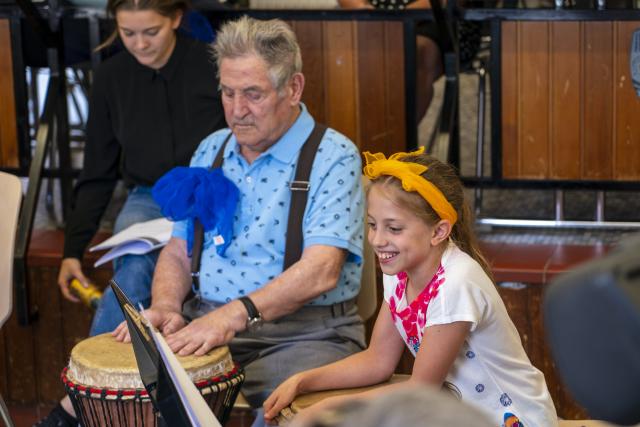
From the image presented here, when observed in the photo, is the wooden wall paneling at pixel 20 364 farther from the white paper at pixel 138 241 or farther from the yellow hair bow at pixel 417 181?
the yellow hair bow at pixel 417 181

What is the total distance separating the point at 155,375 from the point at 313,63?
2.33m

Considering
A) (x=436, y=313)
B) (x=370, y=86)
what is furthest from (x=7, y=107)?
(x=436, y=313)

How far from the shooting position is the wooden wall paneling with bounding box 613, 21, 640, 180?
144 inches

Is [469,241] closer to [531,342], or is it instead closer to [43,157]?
[531,342]

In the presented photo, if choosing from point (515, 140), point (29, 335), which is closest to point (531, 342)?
point (515, 140)

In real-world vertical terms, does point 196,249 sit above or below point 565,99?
below

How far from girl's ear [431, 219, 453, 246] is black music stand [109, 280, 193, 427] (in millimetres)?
598

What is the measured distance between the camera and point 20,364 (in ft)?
12.3

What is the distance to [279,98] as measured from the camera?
2.71 metres

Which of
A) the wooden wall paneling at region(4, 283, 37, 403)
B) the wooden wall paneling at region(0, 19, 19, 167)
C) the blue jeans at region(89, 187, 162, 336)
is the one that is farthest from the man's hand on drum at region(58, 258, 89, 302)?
the wooden wall paneling at region(0, 19, 19, 167)

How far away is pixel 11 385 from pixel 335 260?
65.0 inches

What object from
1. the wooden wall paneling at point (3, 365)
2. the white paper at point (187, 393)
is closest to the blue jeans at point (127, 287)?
the wooden wall paneling at point (3, 365)

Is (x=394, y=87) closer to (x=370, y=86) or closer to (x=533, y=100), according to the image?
(x=370, y=86)

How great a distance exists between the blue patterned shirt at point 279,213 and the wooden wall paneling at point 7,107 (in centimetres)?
156
